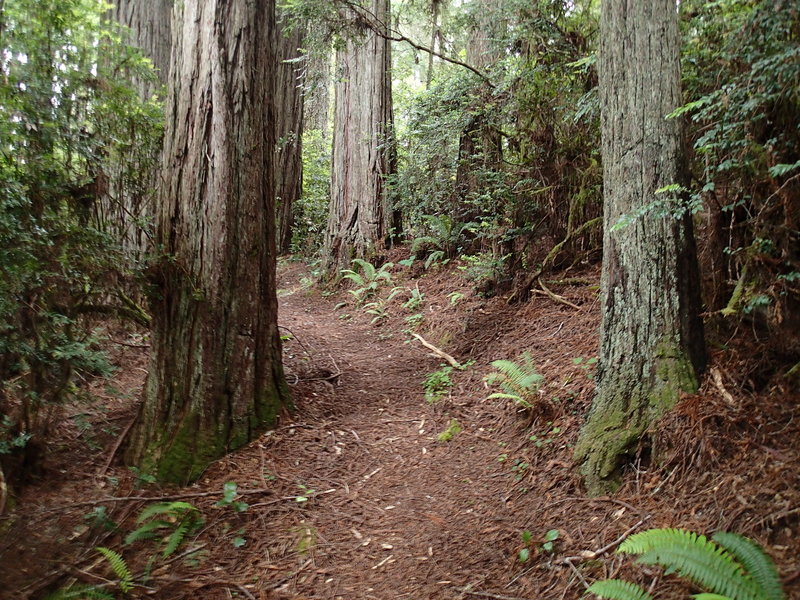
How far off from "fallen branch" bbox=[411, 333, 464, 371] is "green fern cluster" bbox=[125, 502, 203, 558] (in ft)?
10.7

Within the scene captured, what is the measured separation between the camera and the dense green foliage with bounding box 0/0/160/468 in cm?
353

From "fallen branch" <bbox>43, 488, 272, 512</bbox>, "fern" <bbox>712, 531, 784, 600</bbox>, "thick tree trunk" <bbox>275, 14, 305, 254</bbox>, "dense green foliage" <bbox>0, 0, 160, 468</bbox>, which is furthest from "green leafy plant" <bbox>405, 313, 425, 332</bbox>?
"thick tree trunk" <bbox>275, 14, 305, 254</bbox>

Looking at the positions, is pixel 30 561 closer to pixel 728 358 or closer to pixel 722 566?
pixel 722 566

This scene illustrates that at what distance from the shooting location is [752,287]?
3.43 meters

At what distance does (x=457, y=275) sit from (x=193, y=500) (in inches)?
219

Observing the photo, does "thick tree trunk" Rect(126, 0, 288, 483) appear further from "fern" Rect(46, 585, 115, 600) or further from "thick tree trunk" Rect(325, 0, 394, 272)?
"thick tree trunk" Rect(325, 0, 394, 272)

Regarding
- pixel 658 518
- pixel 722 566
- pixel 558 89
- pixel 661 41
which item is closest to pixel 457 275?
pixel 558 89

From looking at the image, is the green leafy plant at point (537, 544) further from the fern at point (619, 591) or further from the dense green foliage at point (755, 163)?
the dense green foliage at point (755, 163)

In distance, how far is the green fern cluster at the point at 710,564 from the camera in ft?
7.50

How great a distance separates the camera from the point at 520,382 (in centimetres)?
480

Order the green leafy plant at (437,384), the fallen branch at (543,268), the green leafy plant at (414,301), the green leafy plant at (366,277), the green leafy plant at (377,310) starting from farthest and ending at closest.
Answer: the green leafy plant at (366,277) < the green leafy plant at (377,310) < the green leafy plant at (414,301) < the fallen branch at (543,268) < the green leafy plant at (437,384)

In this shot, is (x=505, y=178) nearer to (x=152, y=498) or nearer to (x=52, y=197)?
(x=52, y=197)

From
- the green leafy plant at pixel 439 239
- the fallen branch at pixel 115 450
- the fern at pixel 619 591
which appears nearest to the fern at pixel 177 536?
the fallen branch at pixel 115 450

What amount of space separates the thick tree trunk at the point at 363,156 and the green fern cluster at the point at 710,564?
8.23 m
